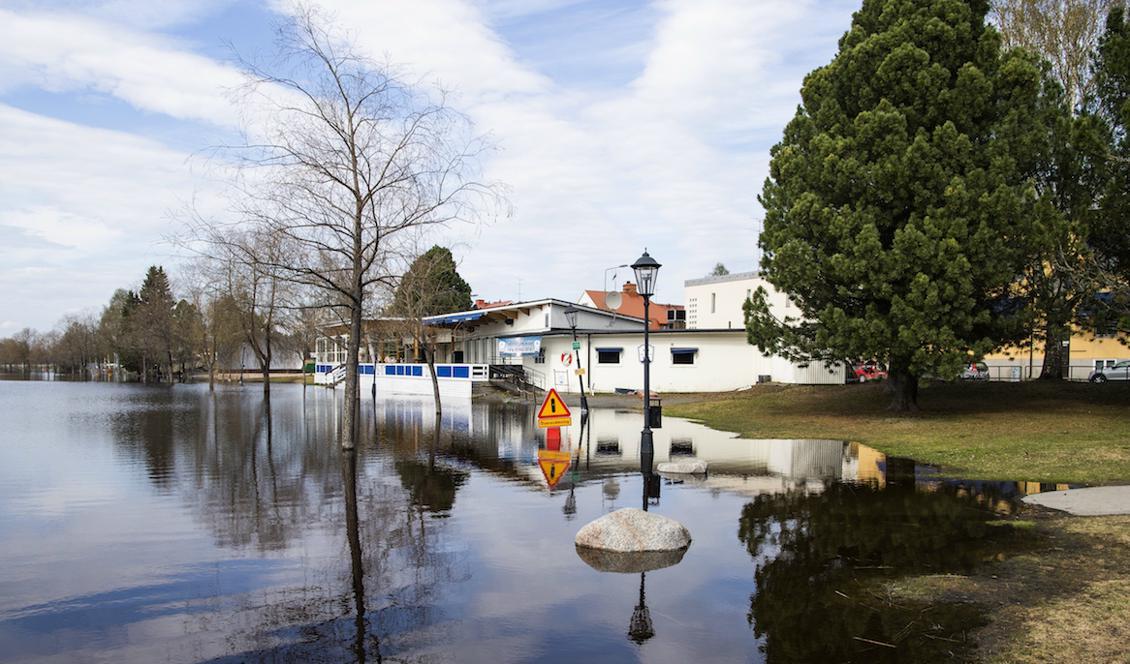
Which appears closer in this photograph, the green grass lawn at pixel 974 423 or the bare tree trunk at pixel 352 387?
the green grass lawn at pixel 974 423

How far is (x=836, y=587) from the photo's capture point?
7.70 meters

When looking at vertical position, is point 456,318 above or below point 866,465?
above

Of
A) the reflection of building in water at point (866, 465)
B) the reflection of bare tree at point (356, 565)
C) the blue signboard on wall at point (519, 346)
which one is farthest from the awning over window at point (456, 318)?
the reflection of bare tree at point (356, 565)

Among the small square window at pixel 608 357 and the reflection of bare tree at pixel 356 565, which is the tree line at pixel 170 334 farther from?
the reflection of bare tree at pixel 356 565

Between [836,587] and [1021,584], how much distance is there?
1808mm

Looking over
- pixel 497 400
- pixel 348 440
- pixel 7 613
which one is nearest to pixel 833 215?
pixel 348 440

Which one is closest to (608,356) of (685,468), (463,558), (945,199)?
(945,199)

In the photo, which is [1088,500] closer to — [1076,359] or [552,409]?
[552,409]

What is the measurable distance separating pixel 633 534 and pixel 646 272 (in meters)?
6.71

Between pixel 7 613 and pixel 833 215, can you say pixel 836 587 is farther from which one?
pixel 833 215

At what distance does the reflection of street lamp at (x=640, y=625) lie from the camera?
6512mm

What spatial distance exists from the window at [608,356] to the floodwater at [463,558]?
1021 inches

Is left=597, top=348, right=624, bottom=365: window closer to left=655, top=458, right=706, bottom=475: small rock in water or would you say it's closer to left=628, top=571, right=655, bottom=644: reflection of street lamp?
left=655, top=458, right=706, bottom=475: small rock in water

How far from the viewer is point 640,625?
679 cm
